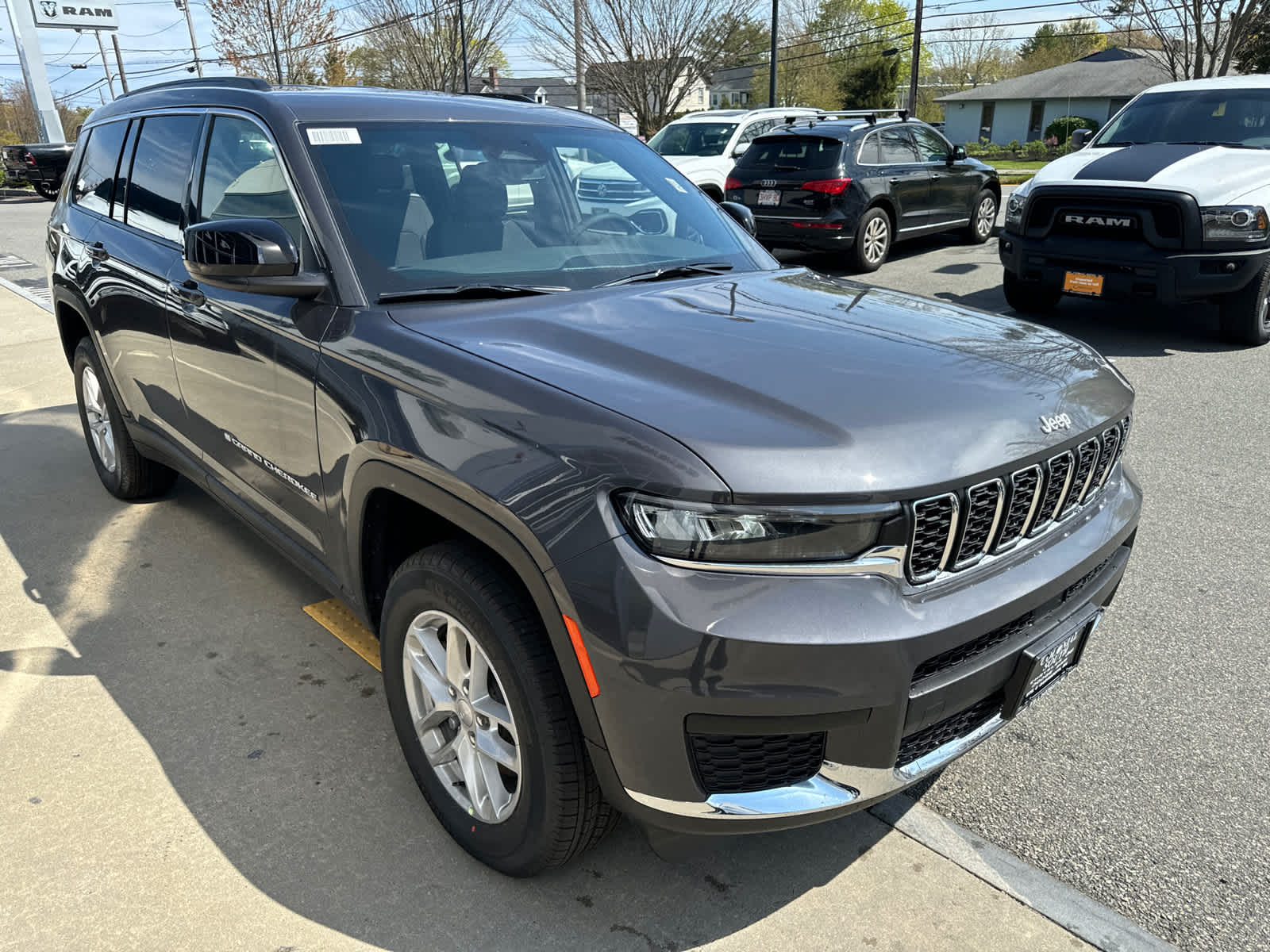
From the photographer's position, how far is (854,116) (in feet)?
38.5

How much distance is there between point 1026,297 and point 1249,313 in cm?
168

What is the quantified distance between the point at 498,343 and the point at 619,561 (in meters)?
0.78

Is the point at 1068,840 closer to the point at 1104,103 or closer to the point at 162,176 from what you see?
the point at 162,176

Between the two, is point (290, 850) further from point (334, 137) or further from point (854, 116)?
point (854, 116)

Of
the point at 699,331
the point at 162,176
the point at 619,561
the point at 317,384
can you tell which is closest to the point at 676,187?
the point at 699,331

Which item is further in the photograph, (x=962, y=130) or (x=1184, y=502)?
(x=962, y=130)

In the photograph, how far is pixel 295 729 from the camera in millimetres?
2934

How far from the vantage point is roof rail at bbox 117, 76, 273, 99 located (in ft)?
10.4

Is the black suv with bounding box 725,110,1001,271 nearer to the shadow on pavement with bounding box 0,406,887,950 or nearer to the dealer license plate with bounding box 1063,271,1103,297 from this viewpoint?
the dealer license plate with bounding box 1063,271,1103,297

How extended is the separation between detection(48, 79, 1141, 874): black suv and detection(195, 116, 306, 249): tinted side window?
0.6 inches

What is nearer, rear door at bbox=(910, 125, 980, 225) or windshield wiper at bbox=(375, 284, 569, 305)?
windshield wiper at bbox=(375, 284, 569, 305)

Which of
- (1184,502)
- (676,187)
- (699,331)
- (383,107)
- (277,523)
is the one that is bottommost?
(1184,502)

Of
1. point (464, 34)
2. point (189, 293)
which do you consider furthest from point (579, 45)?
point (189, 293)

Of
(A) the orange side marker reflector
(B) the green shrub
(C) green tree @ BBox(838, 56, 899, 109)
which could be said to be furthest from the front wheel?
(C) green tree @ BBox(838, 56, 899, 109)
